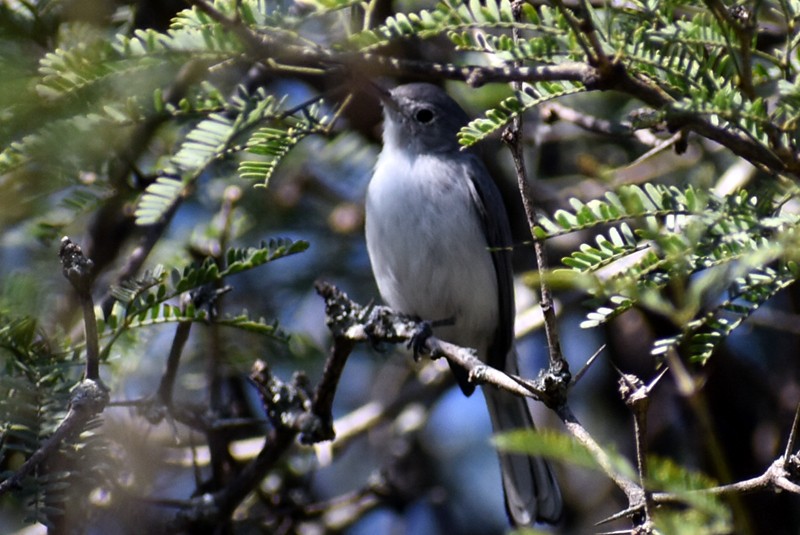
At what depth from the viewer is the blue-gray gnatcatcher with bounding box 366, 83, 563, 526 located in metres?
3.68

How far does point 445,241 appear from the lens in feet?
12.2

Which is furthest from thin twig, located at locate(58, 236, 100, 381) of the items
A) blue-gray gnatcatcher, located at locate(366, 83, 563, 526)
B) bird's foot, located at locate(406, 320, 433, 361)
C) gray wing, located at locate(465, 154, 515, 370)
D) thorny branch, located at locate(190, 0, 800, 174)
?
gray wing, located at locate(465, 154, 515, 370)

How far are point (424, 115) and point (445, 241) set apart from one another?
0.62 meters

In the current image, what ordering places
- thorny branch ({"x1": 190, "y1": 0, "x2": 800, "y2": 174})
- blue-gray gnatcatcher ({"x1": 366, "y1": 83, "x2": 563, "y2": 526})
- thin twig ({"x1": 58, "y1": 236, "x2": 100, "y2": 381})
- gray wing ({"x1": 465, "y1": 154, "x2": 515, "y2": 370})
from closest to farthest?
thorny branch ({"x1": 190, "y1": 0, "x2": 800, "y2": 174})
thin twig ({"x1": 58, "y1": 236, "x2": 100, "y2": 381})
blue-gray gnatcatcher ({"x1": 366, "y1": 83, "x2": 563, "y2": 526})
gray wing ({"x1": 465, "y1": 154, "x2": 515, "y2": 370})

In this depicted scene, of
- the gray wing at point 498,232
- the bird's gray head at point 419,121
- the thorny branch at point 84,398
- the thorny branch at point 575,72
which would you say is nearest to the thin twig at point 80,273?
the thorny branch at point 84,398

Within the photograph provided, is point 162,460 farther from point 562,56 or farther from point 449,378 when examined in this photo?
point 562,56

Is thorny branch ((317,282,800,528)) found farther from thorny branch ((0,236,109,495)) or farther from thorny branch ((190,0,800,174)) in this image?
thorny branch ((0,236,109,495))

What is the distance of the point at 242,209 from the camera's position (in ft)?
12.8

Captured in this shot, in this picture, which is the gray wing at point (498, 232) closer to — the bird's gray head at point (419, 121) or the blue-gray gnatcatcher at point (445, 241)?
the blue-gray gnatcatcher at point (445, 241)

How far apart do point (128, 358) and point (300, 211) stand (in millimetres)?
1434

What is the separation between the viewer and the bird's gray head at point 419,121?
4000 millimetres

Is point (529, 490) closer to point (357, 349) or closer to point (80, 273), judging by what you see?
point (357, 349)

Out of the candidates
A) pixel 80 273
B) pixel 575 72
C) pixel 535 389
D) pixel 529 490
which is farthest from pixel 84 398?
pixel 529 490

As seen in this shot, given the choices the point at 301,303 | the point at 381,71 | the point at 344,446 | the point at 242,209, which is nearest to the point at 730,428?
the point at 344,446
